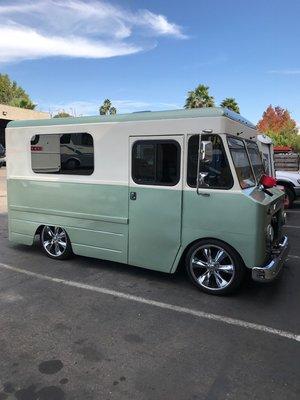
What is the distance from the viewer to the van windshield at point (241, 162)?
5.01m

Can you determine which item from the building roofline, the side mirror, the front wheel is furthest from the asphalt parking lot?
the building roofline

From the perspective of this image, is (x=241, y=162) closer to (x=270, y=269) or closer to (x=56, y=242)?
(x=270, y=269)

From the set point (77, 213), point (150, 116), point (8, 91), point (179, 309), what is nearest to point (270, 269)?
point (179, 309)

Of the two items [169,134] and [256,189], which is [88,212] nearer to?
[169,134]

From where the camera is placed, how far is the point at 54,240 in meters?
6.72

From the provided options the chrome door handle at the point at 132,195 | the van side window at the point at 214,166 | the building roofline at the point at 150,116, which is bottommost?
the chrome door handle at the point at 132,195

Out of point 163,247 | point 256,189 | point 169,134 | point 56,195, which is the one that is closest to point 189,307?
point 163,247

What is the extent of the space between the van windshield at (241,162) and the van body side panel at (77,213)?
1.58 m

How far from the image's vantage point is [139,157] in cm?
557

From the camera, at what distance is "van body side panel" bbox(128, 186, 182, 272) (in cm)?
538

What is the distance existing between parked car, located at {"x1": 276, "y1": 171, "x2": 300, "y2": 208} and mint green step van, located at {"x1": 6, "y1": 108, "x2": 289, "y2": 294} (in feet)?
21.8

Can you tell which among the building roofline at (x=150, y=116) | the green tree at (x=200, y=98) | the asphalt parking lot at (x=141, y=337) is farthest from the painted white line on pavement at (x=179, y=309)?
the green tree at (x=200, y=98)

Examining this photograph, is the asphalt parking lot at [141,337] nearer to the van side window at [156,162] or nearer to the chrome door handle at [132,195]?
the chrome door handle at [132,195]

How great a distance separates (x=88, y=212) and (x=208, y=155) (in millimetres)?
2152
